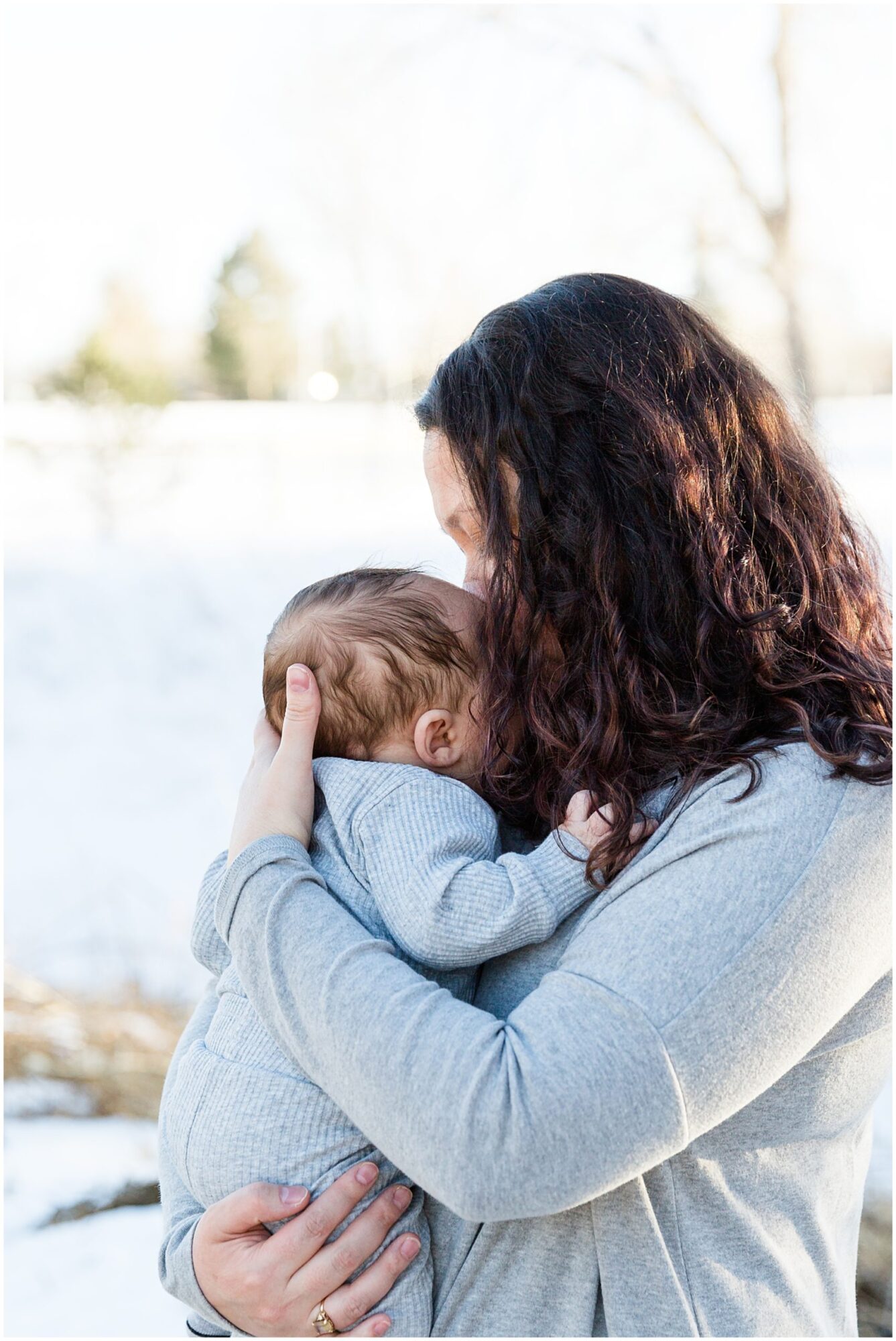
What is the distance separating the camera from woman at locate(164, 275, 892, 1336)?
86 cm

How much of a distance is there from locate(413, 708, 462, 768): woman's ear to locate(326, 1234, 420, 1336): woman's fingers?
53cm

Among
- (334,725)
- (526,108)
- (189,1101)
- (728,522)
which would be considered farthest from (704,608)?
(526,108)

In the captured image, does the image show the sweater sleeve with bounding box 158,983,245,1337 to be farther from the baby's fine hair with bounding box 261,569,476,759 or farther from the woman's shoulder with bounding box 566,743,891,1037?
the woman's shoulder with bounding box 566,743,891,1037

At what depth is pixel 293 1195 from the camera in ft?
3.53

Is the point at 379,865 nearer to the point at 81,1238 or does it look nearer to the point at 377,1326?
the point at 377,1326

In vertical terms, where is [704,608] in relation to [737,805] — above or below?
above

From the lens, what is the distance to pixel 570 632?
1.13 meters

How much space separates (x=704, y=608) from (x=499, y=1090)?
52 cm

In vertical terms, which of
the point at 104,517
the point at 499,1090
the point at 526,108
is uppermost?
the point at 526,108

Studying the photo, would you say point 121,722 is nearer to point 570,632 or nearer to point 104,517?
point 104,517

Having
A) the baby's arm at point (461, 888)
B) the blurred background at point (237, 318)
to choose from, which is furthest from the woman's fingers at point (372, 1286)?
the blurred background at point (237, 318)

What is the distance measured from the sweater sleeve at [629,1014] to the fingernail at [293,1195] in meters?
0.20

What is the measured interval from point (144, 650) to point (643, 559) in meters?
5.81

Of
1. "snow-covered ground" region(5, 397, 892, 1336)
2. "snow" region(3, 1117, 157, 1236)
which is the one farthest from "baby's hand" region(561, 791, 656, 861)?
"snow" region(3, 1117, 157, 1236)
